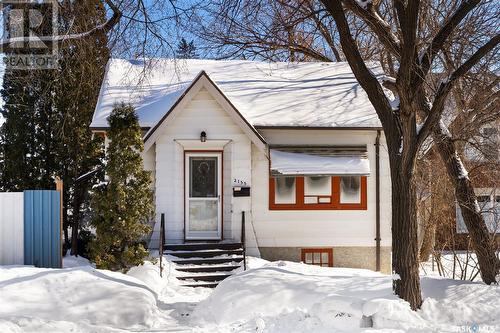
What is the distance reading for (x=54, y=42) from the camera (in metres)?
10.1

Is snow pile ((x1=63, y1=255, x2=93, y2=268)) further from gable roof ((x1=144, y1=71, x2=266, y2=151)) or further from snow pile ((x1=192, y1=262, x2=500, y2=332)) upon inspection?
snow pile ((x1=192, y1=262, x2=500, y2=332))

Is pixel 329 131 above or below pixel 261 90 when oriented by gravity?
below

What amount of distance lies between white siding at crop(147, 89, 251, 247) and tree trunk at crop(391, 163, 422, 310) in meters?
6.43

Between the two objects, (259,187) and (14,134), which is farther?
(14,134)

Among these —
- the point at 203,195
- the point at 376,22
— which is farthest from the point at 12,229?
the point at 376,22

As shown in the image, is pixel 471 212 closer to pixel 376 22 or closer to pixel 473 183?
pixel 473 183

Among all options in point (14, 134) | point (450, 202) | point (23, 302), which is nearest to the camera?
point (23, 302)

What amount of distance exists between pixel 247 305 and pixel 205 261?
4.35 metres

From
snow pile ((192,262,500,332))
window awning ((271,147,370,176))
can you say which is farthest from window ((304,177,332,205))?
snow pile ((192,262,500,332))

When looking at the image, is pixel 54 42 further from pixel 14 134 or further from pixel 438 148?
pixel 14 134

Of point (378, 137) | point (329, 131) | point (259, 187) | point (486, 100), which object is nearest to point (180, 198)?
point (259, 187)

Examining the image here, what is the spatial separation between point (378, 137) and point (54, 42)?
9087 millimetres

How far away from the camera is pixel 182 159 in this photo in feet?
45.4

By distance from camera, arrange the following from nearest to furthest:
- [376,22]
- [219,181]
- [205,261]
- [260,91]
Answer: [376,22] → [205,261] → [219,181] → [260,91]
